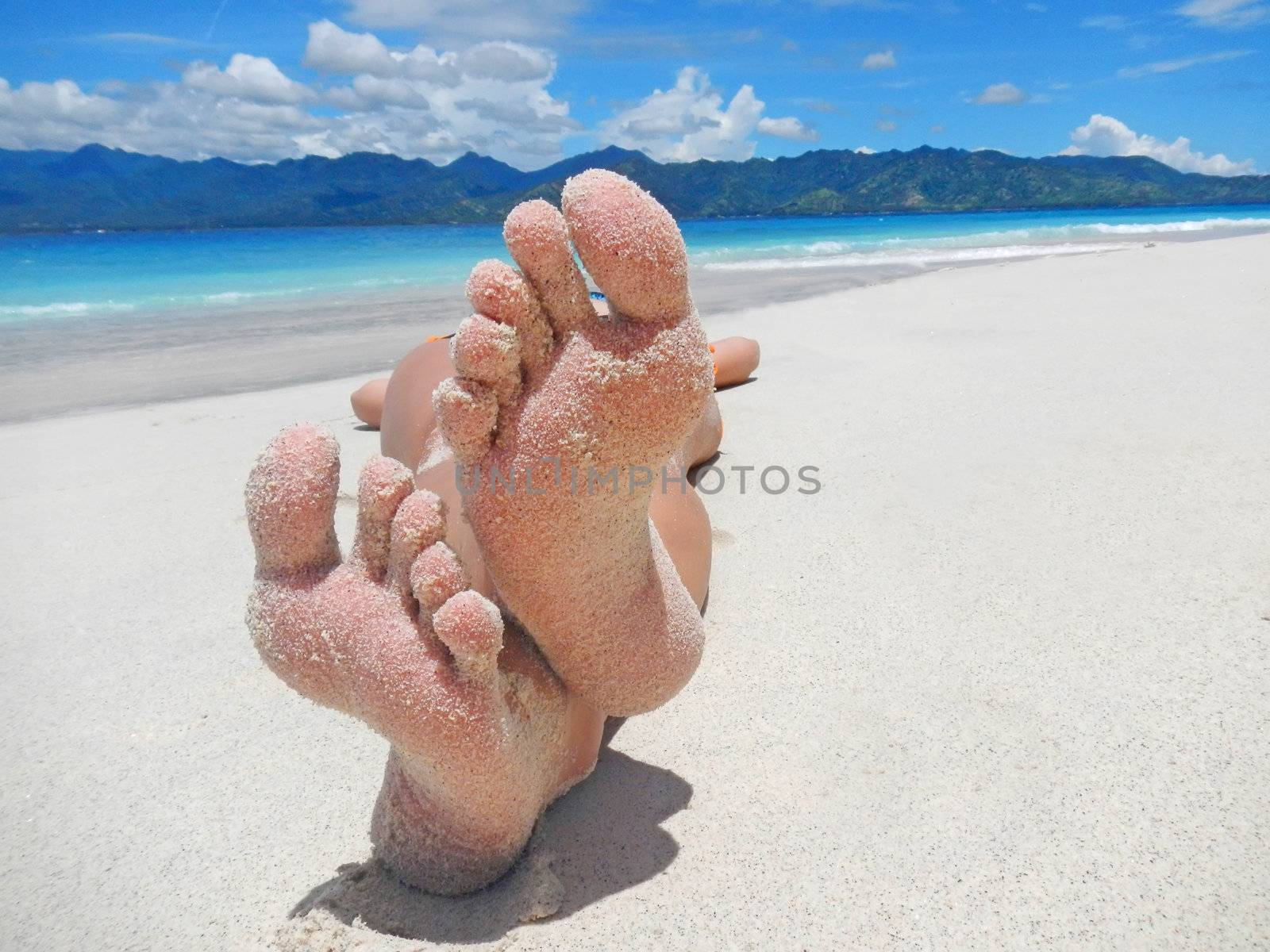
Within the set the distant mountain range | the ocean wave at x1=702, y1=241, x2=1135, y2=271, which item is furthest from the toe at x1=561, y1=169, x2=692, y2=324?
the distant mountain range

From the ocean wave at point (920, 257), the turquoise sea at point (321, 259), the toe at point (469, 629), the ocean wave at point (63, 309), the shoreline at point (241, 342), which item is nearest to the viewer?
the toe at point (469, 629)

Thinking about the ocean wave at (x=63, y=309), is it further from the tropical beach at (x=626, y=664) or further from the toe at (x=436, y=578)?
the toe at (x=436, y=578)

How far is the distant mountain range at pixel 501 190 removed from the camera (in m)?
46.4

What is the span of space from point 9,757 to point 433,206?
51.8 meters

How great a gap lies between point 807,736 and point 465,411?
0.90 meters

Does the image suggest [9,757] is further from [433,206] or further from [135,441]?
[433,206]

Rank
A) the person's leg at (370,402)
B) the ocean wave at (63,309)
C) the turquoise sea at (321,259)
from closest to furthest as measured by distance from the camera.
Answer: the person's leg at (370,402) → the ocean wave at (63,309) → the turquoise sea at (321,259)

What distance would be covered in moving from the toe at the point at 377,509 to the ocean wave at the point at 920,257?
Result: 11.5m

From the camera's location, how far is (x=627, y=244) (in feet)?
3.38

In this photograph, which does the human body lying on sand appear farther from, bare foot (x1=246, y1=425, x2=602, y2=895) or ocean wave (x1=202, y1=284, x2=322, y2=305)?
ocean wave (x1=202, y1=284, x2=322, y2=305)

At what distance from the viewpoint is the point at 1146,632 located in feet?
5.91

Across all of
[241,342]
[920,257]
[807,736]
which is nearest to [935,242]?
[920,257]

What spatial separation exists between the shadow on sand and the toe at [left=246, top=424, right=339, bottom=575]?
0.47m

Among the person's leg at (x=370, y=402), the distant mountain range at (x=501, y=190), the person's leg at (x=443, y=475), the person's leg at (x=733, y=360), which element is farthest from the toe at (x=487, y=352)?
the distant mountain range at (x=501, y=190)
